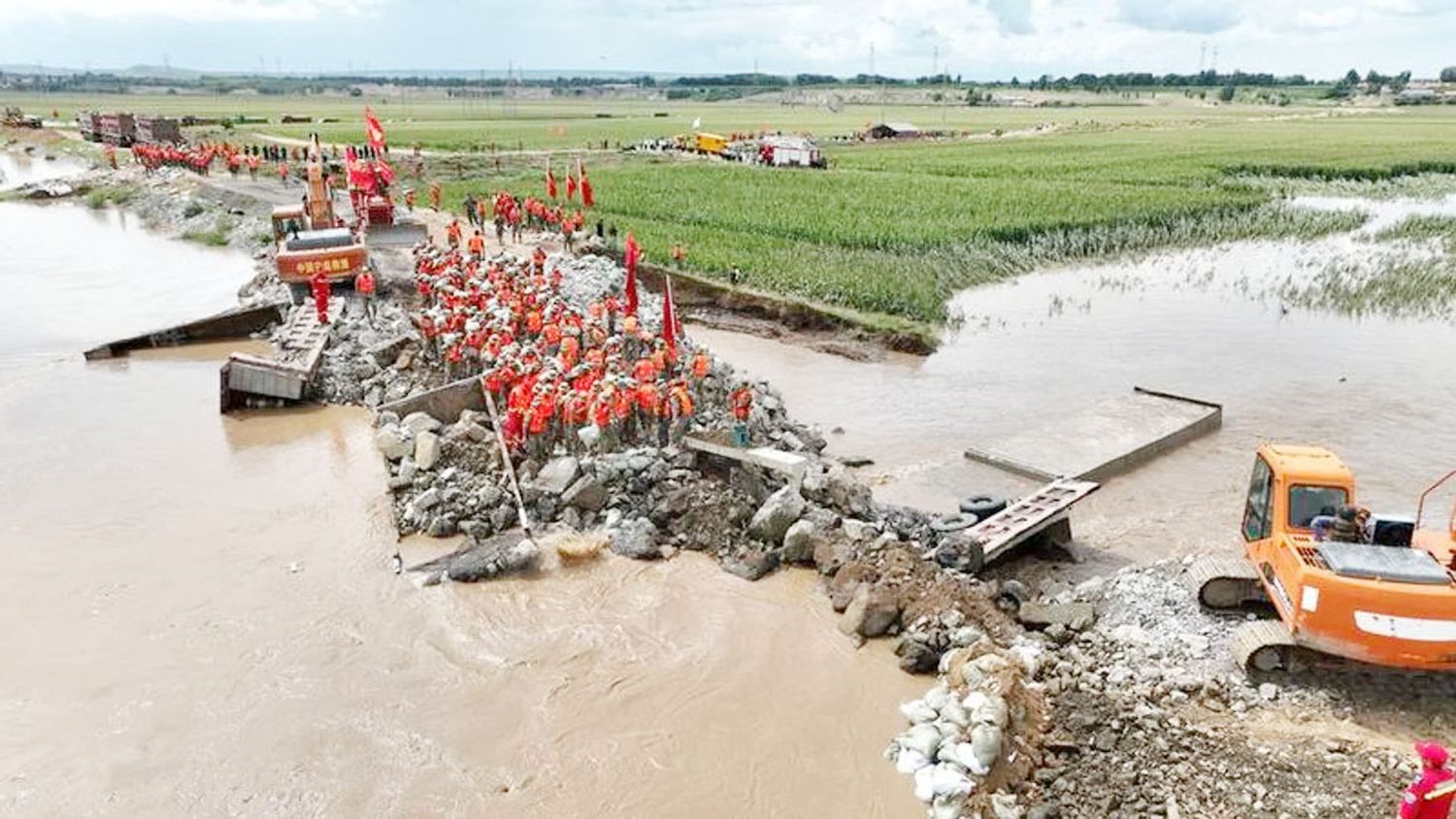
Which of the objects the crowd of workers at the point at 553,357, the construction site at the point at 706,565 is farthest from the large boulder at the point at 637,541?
the crowd of workers at the point at 553,357

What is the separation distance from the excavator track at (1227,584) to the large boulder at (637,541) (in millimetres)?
6030

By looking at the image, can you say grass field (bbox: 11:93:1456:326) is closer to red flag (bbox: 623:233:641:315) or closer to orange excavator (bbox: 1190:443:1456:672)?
red flag (bbox: 623:233:641:315)

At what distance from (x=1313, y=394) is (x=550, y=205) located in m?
25.7

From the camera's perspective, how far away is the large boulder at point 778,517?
40.1 ft

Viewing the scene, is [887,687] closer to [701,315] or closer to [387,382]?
[387,382]

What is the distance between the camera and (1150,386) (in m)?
20.1

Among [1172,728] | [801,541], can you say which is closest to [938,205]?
[801,541]

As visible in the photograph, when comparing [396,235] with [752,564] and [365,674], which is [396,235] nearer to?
[752,564]

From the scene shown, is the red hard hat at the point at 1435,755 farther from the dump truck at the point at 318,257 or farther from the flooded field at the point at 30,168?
the flooded field at the point at 30,168

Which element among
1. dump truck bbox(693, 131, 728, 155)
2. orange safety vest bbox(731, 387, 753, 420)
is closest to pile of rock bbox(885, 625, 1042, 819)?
orange safety vest bbox(731, 387, 753, 420)

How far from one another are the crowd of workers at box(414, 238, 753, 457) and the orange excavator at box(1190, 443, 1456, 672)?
21.6 ft

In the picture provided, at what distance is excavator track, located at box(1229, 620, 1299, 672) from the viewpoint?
924cm

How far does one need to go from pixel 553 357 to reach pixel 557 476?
4034mm

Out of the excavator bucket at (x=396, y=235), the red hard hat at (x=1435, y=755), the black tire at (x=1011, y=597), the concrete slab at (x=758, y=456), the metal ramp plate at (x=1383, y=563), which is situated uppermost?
the excavator bucket at (x=396, y=235)
